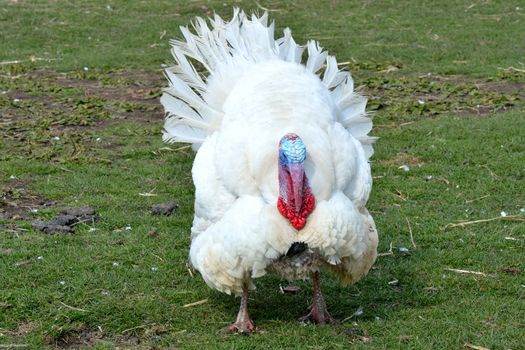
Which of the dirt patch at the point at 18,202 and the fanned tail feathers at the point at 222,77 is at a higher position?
the fanned tail feathers at the point at 222,77

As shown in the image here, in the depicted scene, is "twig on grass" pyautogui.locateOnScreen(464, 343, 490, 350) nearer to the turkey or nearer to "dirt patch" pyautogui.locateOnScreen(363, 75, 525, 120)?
the turkey

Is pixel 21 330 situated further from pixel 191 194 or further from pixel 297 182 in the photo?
pixel 191 194

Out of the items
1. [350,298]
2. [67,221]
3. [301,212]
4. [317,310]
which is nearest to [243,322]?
[317,310]

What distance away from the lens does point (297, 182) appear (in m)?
5.91

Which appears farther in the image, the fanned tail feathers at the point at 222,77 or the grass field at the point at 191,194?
the fanned tail feathers at the point at 222,77

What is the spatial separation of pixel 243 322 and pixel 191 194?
297cm

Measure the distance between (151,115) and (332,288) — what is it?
550cm

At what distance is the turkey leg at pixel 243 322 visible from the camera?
6.57m

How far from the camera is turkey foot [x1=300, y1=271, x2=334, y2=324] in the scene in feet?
22.2

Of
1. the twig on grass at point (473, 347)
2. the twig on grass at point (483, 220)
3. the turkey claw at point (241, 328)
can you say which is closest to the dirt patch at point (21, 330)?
the turkey claw at point (241, 328)

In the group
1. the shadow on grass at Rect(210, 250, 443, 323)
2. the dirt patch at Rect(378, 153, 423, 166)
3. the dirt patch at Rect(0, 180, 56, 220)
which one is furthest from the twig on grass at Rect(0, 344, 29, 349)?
the dirt patch at Rect(378, 153, 423, 166)

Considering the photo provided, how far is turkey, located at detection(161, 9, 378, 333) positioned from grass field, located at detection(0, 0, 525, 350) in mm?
568

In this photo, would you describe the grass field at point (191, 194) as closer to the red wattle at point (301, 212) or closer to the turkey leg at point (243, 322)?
the turkey leg at point (243, 322)

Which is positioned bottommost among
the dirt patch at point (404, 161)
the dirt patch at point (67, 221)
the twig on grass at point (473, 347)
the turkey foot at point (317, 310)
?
the dirt patch at point (404, 161)
